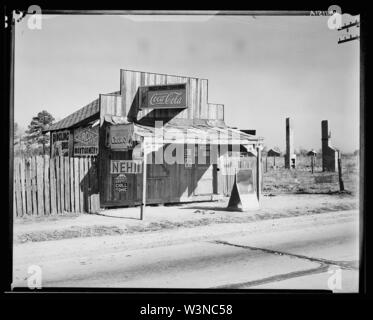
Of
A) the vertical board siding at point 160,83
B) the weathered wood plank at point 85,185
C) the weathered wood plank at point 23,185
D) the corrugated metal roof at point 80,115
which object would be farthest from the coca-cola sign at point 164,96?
the weathered wood plank at point 23,185

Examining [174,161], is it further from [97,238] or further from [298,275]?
[298,275]

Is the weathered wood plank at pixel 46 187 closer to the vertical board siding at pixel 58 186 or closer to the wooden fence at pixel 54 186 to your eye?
the wooden fence at pixel 54 186

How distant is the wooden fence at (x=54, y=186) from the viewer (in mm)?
13352

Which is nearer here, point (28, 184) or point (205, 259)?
point (205, 259)

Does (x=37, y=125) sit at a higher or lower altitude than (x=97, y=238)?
higher

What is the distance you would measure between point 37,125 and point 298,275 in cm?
4556

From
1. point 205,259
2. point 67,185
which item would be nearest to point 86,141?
point 67,185

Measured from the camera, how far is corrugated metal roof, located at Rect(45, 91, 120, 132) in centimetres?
1675

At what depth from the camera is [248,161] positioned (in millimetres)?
22328

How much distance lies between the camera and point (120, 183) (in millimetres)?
15977

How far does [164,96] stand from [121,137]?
8.91ft

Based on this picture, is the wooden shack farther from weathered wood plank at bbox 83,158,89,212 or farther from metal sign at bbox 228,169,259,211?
metal sign at bbox 228,169,259,211

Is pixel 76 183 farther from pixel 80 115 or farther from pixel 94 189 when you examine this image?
pixel 80 115

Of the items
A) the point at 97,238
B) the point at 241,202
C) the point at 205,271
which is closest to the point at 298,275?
the point at 205,271
